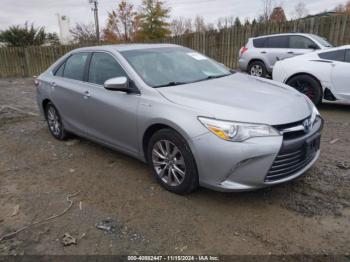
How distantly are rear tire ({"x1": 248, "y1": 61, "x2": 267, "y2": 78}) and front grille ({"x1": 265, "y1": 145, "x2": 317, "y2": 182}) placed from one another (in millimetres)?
8034

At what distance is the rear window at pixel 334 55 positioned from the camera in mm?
6379

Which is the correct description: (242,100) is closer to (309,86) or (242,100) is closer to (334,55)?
(309,86)

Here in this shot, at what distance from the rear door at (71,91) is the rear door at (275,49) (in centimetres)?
736

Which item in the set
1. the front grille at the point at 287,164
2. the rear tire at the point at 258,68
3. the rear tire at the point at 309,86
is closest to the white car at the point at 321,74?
the rear tire at the point at 309,86

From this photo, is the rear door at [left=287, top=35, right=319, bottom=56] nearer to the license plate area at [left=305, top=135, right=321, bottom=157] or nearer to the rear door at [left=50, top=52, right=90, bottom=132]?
the license plate area at [left=305, top=135, right=321, bottom=157]

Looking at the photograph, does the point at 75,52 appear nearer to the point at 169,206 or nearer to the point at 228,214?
the point at 169,206

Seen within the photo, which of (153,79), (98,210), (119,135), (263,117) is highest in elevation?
(153,79)

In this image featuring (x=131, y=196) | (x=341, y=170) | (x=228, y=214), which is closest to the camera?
(x=228, y=214)

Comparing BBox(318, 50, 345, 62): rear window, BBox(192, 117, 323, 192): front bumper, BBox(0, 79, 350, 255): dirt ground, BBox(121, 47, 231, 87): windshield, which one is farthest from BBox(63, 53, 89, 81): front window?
BBox(318, 50, 345, 62): rear window

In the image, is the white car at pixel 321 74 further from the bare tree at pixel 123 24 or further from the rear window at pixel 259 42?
the bare tree at pixel 123 24

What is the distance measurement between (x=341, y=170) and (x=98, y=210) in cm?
293

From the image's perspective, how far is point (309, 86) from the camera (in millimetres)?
6699

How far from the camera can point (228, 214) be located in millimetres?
3066

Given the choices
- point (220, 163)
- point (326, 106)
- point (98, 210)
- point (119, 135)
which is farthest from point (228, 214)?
point (326, 106)
